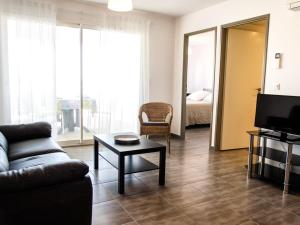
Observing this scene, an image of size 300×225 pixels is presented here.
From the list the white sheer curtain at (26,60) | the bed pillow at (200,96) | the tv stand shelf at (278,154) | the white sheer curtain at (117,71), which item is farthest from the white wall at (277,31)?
the bed pillow at (200,96)

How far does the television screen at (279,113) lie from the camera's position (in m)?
3.05

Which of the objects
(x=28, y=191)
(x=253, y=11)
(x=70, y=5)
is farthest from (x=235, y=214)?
(x=70, y=5)

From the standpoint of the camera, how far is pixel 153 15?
5312 mm

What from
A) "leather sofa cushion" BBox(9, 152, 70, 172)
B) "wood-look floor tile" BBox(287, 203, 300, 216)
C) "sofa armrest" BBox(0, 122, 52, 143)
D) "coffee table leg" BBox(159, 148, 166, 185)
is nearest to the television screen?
"wood-look floor tile" BBox(287, 203, 300, 216)

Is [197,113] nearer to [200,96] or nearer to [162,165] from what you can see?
[200,96]

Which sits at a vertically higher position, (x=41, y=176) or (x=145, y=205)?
(x=41, y=176)

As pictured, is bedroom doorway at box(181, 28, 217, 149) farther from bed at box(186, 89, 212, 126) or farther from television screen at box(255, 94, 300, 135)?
television screen at box(255, 94, 300, 135)

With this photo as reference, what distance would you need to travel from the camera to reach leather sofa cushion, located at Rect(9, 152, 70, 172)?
2.32m

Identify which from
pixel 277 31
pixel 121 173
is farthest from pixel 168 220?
pixel 277 31

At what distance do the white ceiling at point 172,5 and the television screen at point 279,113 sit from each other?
6.61 ft

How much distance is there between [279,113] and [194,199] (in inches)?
58.8

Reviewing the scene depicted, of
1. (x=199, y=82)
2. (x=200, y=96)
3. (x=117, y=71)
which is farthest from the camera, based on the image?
(x=199, y=82)

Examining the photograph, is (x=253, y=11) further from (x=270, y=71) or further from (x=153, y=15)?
(x=153, y=15)

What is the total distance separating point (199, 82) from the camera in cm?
924
